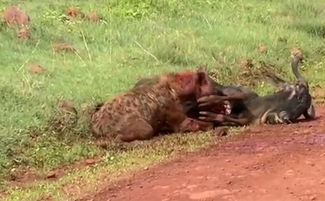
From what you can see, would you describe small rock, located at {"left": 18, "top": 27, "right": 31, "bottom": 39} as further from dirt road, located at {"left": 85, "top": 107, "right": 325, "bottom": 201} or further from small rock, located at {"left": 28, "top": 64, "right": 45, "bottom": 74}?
dirt road, located at {"left": 85, "top": 107, "right": 325, "bottom": 201}

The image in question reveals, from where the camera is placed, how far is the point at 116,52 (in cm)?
1133

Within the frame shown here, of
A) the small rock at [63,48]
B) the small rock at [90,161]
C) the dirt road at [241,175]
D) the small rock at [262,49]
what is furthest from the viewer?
the small rock at [262,49]

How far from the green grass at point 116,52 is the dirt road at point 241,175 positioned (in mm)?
537

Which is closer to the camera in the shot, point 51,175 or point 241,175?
point 241,175

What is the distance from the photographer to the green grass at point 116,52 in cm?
827

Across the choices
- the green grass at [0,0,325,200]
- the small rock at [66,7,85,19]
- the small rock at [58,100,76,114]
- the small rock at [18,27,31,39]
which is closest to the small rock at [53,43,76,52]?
the green grass at [0,0,325,200]

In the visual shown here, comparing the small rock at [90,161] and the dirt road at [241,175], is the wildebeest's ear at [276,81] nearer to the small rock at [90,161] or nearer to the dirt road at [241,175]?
the dirt road at [241,175]

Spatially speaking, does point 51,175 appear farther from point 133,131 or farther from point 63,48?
point 63,48

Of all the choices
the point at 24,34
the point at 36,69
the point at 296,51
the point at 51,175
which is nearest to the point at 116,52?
the point at 24,34

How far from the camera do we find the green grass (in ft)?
27.1

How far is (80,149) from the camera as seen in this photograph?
27.1ft

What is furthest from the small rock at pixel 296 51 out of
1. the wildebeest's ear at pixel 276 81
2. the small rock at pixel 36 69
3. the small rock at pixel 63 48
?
the small rock at pixel 36 69

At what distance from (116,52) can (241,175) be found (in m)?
5.13

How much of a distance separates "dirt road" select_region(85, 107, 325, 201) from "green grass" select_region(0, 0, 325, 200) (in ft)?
1.76
